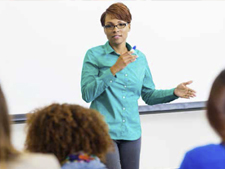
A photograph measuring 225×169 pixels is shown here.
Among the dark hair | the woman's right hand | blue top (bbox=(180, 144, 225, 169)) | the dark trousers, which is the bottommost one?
the dark trousers

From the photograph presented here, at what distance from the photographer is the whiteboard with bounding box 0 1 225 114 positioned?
3141 mm

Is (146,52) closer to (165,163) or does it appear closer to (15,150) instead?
(165,163)

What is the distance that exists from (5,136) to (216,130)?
690 mm

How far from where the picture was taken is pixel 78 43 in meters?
3.32

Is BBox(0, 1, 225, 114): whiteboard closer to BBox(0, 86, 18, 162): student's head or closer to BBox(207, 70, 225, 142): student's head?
BBox(0, 86, 18, 162): student's head

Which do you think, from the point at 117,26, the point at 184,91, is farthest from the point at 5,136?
the point at 184,91

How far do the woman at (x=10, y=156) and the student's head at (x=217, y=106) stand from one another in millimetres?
549

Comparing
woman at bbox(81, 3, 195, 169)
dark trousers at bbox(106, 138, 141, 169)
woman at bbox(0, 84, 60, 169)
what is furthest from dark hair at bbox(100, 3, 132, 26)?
woman at bbox(0, 84, 60, 169)

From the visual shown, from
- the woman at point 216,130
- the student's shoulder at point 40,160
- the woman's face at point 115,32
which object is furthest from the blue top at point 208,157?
the woman's face at point 115,32

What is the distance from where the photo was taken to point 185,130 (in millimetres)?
3783

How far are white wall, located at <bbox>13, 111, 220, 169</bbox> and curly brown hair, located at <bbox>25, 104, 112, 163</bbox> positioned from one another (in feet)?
7.14

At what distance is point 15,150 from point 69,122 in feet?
0.78

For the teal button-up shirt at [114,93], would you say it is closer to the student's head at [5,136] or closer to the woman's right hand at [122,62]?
the woman's right hand at [122,62]

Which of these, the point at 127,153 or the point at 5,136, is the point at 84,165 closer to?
the point at 5,136
